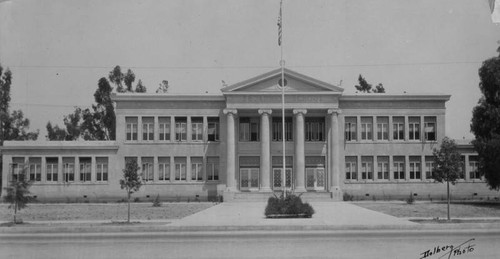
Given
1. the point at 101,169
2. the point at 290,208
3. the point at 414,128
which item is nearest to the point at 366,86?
the point at 414,128

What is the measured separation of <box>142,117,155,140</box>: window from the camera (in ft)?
170

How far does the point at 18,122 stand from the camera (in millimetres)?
60562

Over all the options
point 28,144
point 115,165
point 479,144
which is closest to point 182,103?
point 115,165

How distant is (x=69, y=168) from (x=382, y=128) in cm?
3063

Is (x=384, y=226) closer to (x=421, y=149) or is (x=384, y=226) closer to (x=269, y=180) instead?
(x=269, y=180)

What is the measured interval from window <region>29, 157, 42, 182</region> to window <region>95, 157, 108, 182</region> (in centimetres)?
541

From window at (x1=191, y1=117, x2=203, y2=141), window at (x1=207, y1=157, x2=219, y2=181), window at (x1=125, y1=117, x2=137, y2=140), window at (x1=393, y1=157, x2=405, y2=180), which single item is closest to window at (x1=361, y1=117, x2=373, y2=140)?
window at (x1=393, y1=157, x2=405, y2=180)

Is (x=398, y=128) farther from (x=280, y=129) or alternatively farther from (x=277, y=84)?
(x=277, y=84)

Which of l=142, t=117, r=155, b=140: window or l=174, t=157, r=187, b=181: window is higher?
l=142, t=117, r=155, b=140: window

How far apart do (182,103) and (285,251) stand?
3728 centimetres

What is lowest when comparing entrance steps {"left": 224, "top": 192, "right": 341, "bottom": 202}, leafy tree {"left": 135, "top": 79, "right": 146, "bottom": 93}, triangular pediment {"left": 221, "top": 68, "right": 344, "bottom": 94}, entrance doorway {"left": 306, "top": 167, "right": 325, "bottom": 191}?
entrance steps {"left": 224, "top": 192, "right": 341, "bottom": 202}

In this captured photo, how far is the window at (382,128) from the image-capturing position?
171ft

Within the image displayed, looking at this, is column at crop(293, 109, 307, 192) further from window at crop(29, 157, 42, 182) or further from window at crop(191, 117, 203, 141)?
window at crop(29, 157, 42, 182)

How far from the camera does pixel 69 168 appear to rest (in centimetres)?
5169
